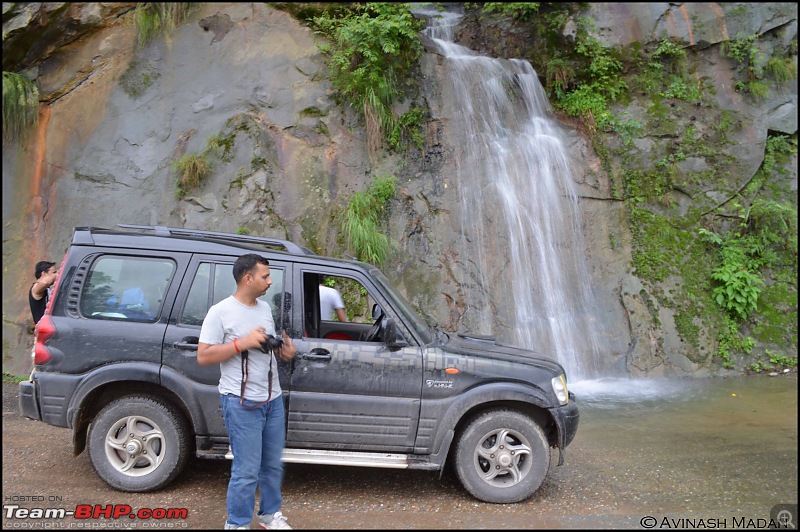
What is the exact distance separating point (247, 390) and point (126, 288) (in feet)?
5.68

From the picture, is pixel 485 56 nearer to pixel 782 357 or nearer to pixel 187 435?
pixel 782 357

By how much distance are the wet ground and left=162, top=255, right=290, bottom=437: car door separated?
0.84 metres

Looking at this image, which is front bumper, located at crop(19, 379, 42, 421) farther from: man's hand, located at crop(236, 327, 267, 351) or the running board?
man's hand, located at crop(236, 327, 267, 351)

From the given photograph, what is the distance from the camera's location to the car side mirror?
471 centimetres

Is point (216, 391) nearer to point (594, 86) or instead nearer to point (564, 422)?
point (564, 422)

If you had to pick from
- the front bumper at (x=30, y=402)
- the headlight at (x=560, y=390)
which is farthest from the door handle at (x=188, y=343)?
the headlight at (x=560, y=390)

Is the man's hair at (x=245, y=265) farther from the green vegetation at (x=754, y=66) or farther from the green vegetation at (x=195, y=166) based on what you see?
the green vegetation at (x=754, y=66)

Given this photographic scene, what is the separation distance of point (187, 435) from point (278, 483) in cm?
113

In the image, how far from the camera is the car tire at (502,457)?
475 cm

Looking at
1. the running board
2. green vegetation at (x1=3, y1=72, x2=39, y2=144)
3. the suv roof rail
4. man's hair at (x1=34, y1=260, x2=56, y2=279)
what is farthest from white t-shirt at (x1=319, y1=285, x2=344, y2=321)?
green vegetation at (x1=3, y1=72, x2=39, y2=144)

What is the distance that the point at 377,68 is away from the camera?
11.2 meters

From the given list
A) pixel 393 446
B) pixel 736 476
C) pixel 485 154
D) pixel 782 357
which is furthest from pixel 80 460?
pixel 782 357

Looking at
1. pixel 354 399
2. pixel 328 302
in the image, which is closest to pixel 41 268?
pixel 328 302

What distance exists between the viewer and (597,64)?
509 inches
